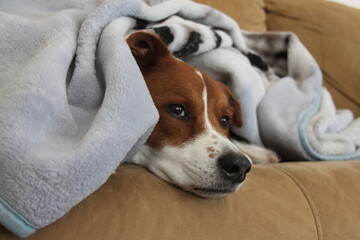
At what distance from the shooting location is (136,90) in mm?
654

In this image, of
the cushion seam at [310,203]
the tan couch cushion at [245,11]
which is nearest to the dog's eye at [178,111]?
the cushion seam at [310,203]

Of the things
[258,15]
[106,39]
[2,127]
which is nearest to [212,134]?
[106,39]

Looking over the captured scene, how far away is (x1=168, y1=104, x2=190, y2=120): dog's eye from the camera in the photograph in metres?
0.85

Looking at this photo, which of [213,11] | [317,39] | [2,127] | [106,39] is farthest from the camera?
[317,39]

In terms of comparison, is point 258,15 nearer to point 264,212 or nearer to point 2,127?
point 264,212

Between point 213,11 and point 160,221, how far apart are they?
78 centimetres

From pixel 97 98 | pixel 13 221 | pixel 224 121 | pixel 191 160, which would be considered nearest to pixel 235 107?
pixel 224 121

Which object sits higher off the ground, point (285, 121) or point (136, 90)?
point (136, 90)

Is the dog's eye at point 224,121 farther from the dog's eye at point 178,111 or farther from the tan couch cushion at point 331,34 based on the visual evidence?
the tan couch cushion at point 331,34

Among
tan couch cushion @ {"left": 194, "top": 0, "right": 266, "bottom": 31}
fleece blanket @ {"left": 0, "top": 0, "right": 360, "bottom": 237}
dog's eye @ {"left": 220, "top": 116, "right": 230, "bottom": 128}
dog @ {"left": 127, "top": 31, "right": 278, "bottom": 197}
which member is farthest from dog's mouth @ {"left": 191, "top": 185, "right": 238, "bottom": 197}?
tan couch cushion @ {"left": 194, "top": 0, "right": 266, "bottom": 31}

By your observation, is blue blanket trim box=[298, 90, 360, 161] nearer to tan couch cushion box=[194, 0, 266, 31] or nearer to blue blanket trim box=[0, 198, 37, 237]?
tan couch cushion box=[194, 0, 266, 31]

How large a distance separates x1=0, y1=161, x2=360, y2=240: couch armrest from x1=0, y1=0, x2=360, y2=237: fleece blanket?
2.7 inches

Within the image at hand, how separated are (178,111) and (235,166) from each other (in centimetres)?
21

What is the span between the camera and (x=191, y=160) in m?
0.76
